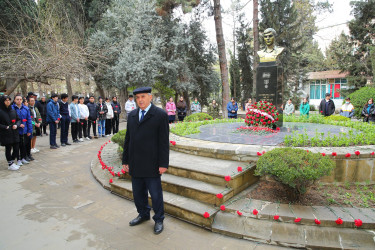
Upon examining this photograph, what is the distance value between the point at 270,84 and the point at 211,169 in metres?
4.45

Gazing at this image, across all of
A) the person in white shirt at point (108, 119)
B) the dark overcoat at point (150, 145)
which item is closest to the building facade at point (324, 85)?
the person in white shirt at point (108, 119)

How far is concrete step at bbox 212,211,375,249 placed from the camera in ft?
9.19

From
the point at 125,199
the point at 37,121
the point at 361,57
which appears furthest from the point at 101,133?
the point at 361,57

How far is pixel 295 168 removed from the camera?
10.4ft

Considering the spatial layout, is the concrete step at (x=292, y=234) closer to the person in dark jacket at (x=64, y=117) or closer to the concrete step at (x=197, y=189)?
the concrete step at (x=197, y=189)

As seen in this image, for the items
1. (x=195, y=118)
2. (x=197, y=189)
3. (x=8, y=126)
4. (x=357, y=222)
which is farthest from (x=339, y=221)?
(x=195, y=118)

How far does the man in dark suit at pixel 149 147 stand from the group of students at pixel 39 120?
4.24 m

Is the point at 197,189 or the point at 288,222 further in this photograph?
the point at 197,189

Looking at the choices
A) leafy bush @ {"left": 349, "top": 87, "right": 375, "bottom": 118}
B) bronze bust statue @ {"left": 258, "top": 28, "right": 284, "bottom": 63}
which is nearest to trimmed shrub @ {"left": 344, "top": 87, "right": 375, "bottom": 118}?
leafy bush @ {"left": 349, "top": 87, "right": 375, "bottom": 118}

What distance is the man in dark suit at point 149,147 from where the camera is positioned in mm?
3080

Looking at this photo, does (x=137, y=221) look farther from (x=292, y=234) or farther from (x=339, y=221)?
(x=339, y=221)

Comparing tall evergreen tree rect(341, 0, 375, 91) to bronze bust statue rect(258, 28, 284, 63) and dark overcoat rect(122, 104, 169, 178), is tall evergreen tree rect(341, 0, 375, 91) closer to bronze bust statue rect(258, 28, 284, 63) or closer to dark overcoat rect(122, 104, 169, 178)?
bronze bust statue rect(258, 28, 284, 63)

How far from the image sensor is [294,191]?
11.5 feet

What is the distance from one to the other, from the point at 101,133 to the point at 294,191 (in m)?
8.99
